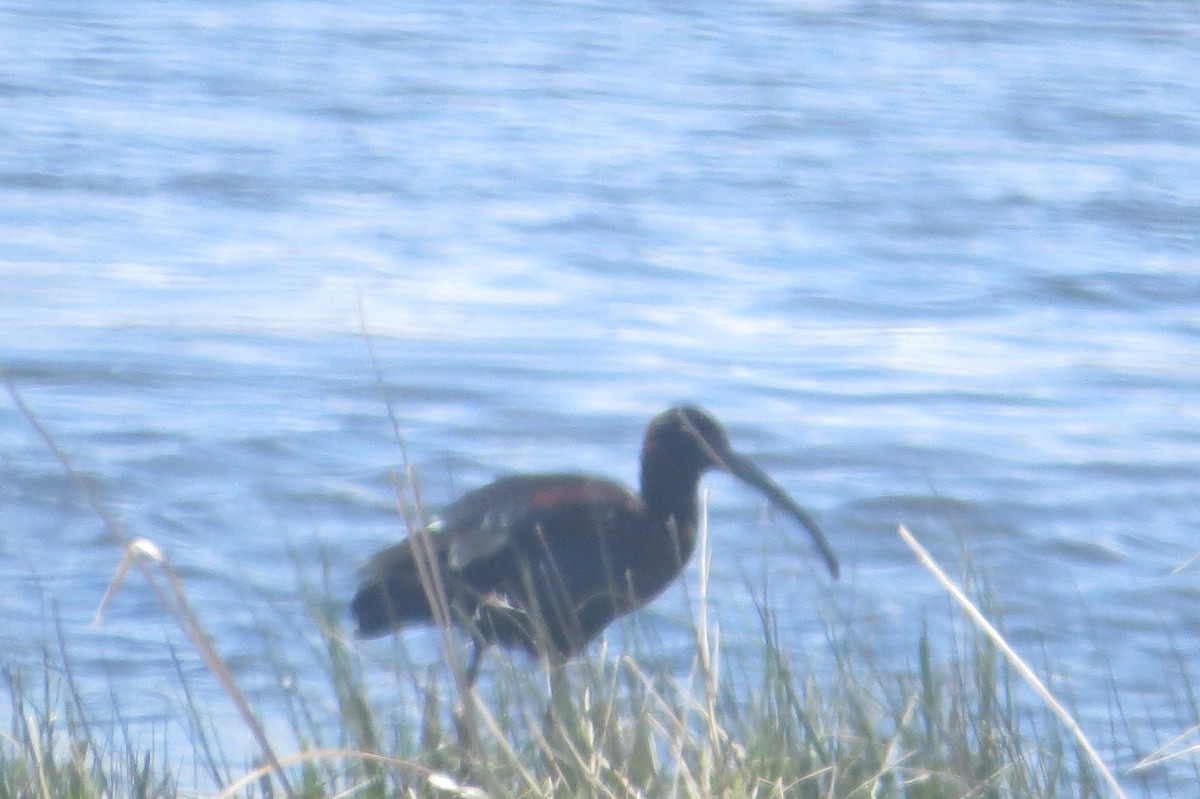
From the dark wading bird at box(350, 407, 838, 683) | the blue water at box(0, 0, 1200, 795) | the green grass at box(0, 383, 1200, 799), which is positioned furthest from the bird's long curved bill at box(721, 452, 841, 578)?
the green grass at box(0, 383, 1200, 799)

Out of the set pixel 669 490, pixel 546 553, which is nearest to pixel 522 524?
pixel 546 553

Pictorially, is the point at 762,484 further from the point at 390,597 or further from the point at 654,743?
the point at 654,743

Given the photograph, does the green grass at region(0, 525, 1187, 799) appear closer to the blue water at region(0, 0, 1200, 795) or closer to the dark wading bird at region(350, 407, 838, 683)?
the blue water at region(0, 0, 1200, 795)

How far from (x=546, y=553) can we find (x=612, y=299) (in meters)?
4.65

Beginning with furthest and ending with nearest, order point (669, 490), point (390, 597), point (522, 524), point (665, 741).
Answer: point (669, 490)
point (522, 524)
point (390, 597)
point (665, 741)

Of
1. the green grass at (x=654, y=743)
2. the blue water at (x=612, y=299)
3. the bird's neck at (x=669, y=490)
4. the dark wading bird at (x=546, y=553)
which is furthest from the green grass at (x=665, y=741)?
the bird's neck at (x=669, y=490)

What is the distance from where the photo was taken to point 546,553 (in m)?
4.69

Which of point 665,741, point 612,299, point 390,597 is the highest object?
point 665,741

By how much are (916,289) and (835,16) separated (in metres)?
6.15

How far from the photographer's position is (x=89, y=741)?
12.0ft

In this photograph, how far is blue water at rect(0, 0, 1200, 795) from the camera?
624 centimetres

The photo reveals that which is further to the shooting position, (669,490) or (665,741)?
(669,490)

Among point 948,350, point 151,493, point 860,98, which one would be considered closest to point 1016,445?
point 948,350

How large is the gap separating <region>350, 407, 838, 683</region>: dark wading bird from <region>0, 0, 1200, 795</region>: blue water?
1.23ft
